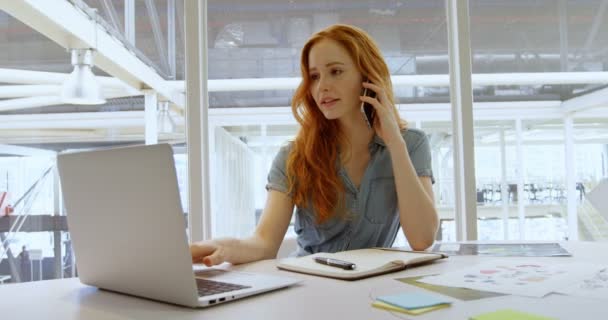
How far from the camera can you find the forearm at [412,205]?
1.64 meters

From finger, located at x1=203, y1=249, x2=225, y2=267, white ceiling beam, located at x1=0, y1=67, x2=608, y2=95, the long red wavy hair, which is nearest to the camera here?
finger, located at x1=203, y1=249, x2=225, y2=267

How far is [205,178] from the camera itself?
2.67 metres

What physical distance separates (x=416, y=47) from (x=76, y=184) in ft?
7.61

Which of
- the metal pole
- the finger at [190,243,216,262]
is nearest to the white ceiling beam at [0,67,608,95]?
the metal pole

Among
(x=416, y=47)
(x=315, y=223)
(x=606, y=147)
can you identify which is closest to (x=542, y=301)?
(x=315, y=223)

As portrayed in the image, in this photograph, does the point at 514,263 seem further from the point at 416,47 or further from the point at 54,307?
the point at 416,47

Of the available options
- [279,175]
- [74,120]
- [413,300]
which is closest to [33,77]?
[74,120]

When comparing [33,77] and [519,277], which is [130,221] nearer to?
[519,277]

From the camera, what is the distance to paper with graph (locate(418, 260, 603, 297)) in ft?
3.19

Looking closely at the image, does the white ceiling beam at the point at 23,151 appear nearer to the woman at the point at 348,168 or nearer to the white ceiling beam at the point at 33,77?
the white ceiling beam at the point at 33,77

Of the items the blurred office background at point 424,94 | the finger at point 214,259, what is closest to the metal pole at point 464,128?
the blurred office background at point 424,94

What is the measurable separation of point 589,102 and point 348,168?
6.08 ft

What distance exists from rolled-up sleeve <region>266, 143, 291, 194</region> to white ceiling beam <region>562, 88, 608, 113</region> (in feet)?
6.26

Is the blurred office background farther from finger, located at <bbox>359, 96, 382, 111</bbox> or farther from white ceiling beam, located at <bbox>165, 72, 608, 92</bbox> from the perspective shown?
finger, located at <bbox>359, 96, 382, 111</bbox>
